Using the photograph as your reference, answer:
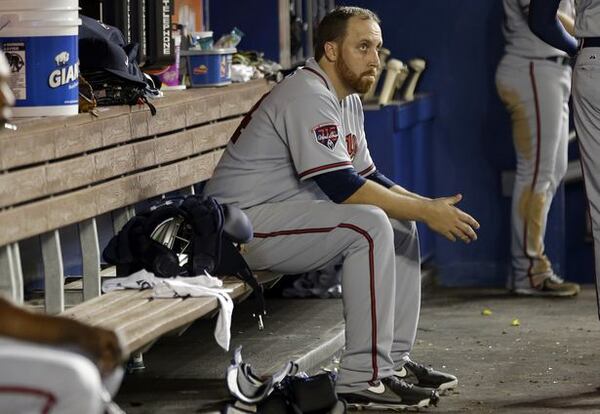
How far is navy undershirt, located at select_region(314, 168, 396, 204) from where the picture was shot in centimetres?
484

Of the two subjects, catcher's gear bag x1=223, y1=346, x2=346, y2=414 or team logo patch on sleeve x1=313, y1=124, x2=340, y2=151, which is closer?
catcher's gear bag x1=223, y1=346, x2=346, y2=414

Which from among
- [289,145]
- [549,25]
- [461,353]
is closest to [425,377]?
[461,353]

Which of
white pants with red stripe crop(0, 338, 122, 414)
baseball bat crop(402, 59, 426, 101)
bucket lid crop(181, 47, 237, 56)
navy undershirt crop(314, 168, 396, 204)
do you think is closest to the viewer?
white pants with red stripe crop(0, 338, 122, 414)

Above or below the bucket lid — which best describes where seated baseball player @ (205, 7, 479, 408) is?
below

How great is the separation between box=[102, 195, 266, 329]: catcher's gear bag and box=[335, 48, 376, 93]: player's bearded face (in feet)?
2.06

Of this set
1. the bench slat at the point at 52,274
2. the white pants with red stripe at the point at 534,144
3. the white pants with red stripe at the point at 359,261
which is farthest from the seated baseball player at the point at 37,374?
the white pants with red stripe at the point at 534,144

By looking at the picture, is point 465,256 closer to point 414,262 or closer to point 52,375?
point 414,262

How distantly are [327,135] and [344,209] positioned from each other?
0.81 feet

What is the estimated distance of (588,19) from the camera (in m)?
5.50

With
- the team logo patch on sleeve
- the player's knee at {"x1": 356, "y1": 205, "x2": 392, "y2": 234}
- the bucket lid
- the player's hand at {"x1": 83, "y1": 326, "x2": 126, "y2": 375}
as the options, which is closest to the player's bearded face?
the team logo patch on sleeve

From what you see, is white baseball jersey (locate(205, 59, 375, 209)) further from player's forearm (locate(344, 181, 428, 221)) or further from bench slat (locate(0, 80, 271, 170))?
bench slat (locate(0, 80, 271, 170))

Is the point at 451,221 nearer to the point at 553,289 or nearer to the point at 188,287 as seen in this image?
the point at 188,287

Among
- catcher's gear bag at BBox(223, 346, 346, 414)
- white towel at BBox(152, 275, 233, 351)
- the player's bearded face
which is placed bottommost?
catcher's gear bag at BBox(223, 346, 346, 414)

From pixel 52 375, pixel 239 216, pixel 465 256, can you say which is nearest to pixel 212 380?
pixel 239 216
